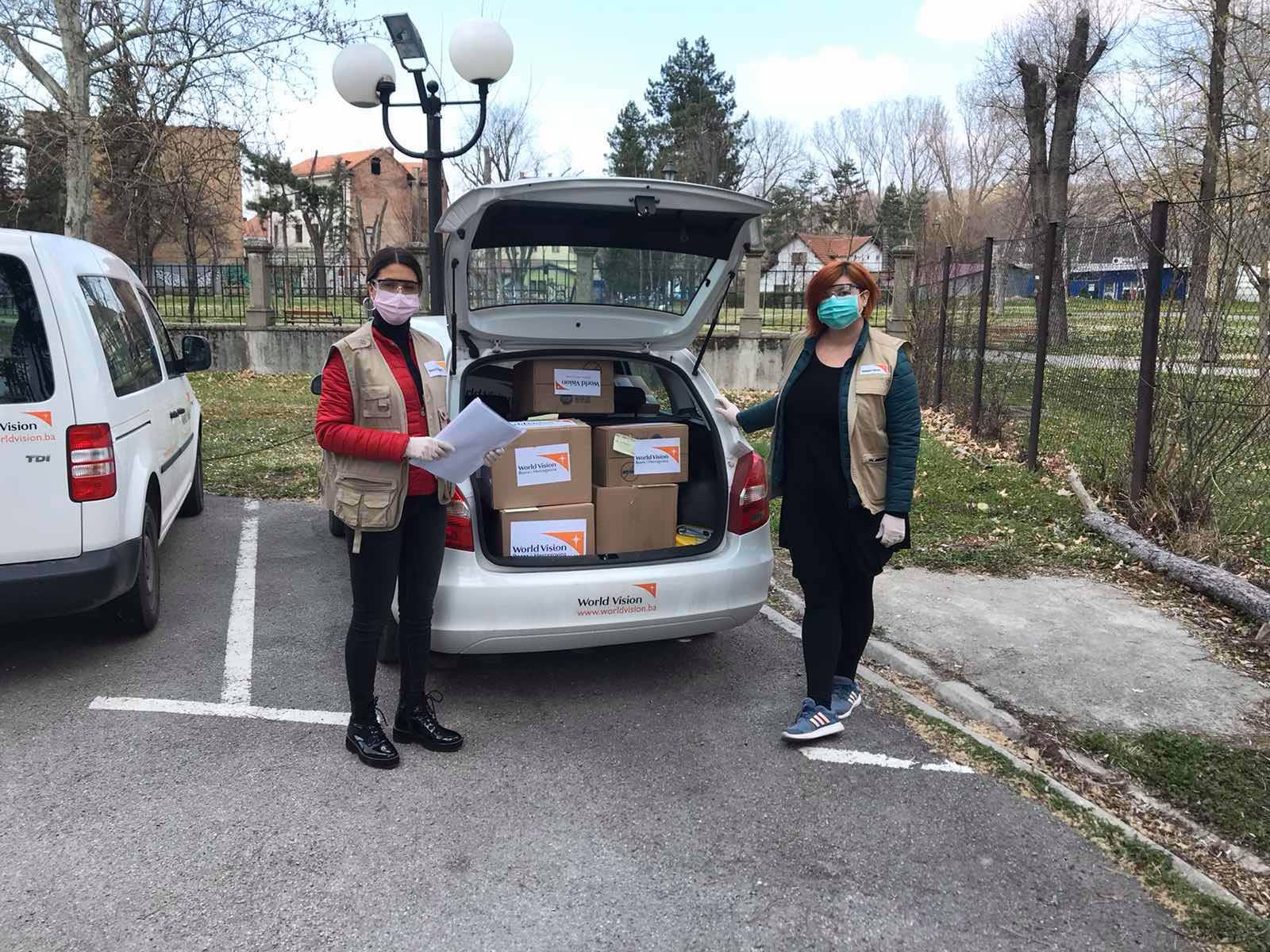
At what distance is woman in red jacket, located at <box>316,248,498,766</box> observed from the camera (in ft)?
10.1

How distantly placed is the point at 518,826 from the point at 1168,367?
17.3 ft

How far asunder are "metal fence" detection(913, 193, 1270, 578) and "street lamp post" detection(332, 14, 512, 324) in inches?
211

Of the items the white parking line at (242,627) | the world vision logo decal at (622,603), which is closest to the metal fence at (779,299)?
the white parking line at (242,627)

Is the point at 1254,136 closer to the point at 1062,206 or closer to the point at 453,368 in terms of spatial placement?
the point at 453,368

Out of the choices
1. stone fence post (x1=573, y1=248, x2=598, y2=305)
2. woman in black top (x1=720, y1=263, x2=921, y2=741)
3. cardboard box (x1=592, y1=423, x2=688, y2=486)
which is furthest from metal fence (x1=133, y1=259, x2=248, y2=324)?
woman in black top (x1=720, y1=263, x2=921, y2=741)

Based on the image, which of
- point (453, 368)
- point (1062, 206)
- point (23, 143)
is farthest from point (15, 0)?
point (1062, 206)

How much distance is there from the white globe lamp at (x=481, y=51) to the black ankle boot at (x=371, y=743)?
7071 millimetres

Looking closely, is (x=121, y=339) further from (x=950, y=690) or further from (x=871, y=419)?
(x=950, y=690)

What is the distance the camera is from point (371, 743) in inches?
135

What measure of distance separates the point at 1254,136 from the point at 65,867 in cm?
772

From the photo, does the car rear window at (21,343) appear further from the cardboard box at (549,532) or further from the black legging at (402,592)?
the cardboard box at (549,532)

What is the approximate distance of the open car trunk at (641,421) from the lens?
388 centimetres

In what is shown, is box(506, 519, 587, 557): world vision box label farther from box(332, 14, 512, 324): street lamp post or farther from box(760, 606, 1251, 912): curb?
box(332, 14, 512, 324): street lamp post

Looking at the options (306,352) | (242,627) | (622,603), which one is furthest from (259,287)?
(622,603)
